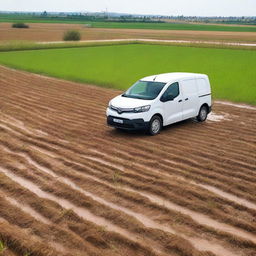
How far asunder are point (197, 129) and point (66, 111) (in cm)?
560

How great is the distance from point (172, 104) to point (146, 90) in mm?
1006

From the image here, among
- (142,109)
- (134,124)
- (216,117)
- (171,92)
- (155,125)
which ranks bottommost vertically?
(216,117)

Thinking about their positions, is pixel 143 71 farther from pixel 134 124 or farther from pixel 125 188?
pixel 125 188

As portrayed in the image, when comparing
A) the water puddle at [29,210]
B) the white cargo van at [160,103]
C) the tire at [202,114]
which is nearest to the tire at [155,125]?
the white cargo van at [160,103]

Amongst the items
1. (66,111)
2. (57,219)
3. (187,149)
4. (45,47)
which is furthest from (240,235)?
(45,47)

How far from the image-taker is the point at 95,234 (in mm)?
6121

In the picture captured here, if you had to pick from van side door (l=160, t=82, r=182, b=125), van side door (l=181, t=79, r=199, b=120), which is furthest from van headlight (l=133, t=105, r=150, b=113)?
van side door (l=181, t=79, r=199, b=120)

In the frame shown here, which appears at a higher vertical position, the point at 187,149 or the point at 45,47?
the point at 187,149

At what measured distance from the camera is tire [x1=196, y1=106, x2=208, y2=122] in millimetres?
14029

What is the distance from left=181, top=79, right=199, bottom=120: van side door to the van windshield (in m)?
0.94

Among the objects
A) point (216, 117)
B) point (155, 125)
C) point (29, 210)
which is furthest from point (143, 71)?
point (29, 210)

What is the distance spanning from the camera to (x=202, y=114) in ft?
46.4

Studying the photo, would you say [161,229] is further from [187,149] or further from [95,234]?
[187,149]

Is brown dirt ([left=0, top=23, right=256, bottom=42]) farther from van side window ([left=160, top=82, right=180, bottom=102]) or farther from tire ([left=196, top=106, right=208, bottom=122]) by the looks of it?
van side window ([left=160, top=82, right=180, bottom=102])
